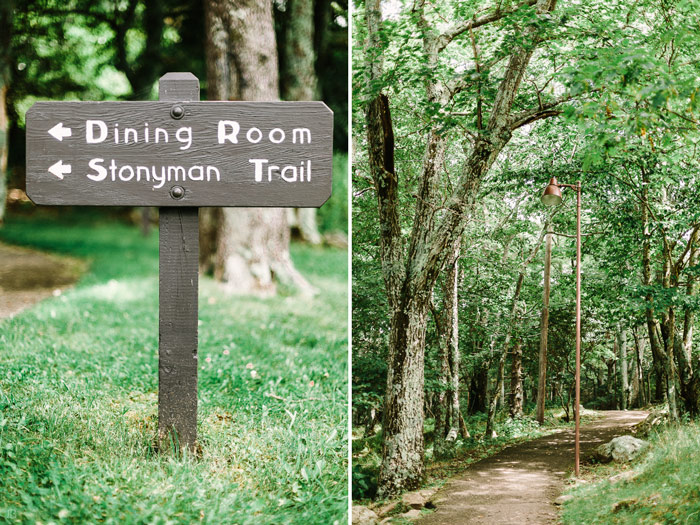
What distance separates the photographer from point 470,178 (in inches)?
174

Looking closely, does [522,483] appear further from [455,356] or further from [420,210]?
[420,210]

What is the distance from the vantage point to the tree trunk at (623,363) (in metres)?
3.54

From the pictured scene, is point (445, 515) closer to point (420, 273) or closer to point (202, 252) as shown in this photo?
point (420, 273)

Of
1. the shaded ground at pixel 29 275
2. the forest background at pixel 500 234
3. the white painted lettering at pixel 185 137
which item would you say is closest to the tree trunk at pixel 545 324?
the forest background at pixel 500 234

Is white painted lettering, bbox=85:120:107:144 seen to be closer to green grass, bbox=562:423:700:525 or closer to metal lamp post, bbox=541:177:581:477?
metal lamp post, bbox=541:177:581:477

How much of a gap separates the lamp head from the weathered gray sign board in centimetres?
225

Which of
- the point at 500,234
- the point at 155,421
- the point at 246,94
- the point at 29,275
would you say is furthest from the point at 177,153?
the point at 29,275

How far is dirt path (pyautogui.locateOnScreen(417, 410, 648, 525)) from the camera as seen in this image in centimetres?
353

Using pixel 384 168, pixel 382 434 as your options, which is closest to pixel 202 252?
pixel 384 168

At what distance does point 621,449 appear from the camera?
352cm

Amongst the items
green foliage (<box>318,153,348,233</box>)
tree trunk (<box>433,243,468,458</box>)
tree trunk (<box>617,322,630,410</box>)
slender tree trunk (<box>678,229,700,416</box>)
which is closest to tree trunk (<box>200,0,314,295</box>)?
tree trunk (<box>433,243,468,458</box>)

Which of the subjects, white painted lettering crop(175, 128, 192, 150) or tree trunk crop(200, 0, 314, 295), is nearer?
white painted lettering crop(175, 128, 192, 150)

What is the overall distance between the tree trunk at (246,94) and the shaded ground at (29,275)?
209cm

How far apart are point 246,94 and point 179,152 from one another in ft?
14.1
